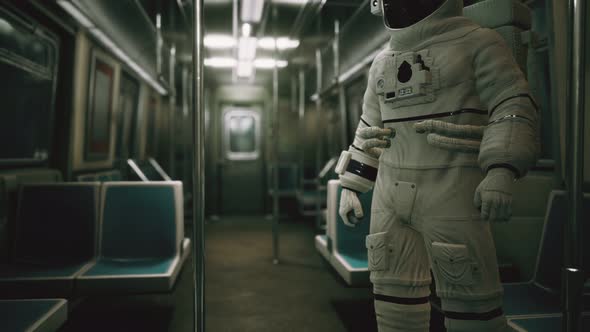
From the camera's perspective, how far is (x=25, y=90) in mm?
2746

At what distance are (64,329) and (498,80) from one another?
8.83 feet

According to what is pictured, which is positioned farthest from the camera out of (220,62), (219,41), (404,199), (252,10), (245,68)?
(220,62)

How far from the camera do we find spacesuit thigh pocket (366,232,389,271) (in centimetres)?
146

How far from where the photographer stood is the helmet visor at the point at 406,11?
1402mm

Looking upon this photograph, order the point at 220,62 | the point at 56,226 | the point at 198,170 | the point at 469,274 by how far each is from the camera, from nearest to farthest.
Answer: the point at 198,170 → the point at 469,274 → the point at 56,226 → the point at 220,62

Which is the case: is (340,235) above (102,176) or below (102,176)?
below

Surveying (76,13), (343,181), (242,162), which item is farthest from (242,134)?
(343,181)

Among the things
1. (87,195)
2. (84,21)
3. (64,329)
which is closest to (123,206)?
(87,195)

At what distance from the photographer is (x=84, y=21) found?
3.22 meters

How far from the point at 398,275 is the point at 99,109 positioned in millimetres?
Answer: 3487

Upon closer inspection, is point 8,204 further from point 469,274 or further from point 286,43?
point 286,43

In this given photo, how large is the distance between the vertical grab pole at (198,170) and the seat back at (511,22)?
3.62ft

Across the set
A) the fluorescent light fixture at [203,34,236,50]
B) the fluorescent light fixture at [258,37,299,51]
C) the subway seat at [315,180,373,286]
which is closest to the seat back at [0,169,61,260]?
the subway seat at [315,180,373,286]

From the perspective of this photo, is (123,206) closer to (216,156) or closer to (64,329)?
(64,329)
